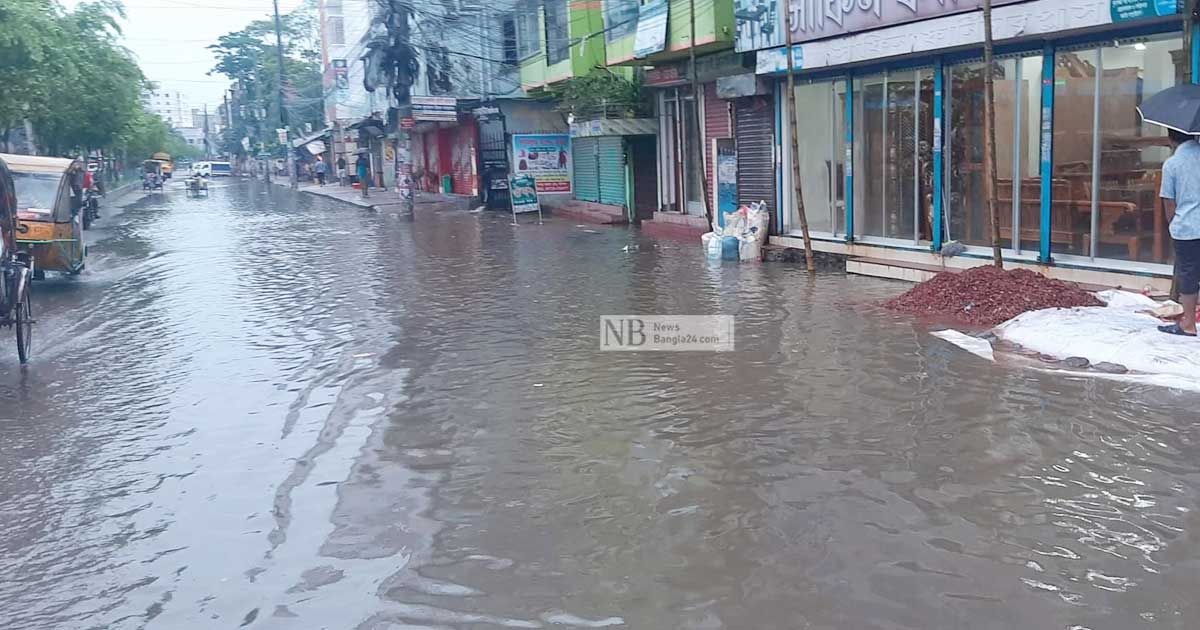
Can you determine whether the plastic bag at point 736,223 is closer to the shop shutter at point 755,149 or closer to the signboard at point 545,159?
the shop shutter at point 755,149

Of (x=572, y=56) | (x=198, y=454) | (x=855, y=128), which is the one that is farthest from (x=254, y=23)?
(x=198, y=454)

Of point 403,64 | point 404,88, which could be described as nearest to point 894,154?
point 403,64

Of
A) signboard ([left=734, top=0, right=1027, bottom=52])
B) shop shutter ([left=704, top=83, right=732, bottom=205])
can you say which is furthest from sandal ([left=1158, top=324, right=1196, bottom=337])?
shop shutter ([left=704, top=83, right=732, bottom=205])

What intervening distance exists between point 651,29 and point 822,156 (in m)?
5.27

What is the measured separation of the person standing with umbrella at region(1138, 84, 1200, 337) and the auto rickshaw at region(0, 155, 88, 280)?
14543mm

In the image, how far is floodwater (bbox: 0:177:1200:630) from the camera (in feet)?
15.5

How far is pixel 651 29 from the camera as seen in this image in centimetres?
2064

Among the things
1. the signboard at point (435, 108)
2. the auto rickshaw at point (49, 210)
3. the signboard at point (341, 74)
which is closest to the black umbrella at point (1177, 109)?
the auto rickshaw at point (49, 210)

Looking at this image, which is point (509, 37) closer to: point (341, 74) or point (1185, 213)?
point (341, 74)

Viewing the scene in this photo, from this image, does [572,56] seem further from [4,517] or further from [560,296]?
[4,517]

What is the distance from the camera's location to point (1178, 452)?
20.8 ft

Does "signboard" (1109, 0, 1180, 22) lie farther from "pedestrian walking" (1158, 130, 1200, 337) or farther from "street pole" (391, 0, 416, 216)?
"street pole" (391, 0, 416, 216)

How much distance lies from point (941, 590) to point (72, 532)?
4.58 m

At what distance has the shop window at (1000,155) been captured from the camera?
12734mm
